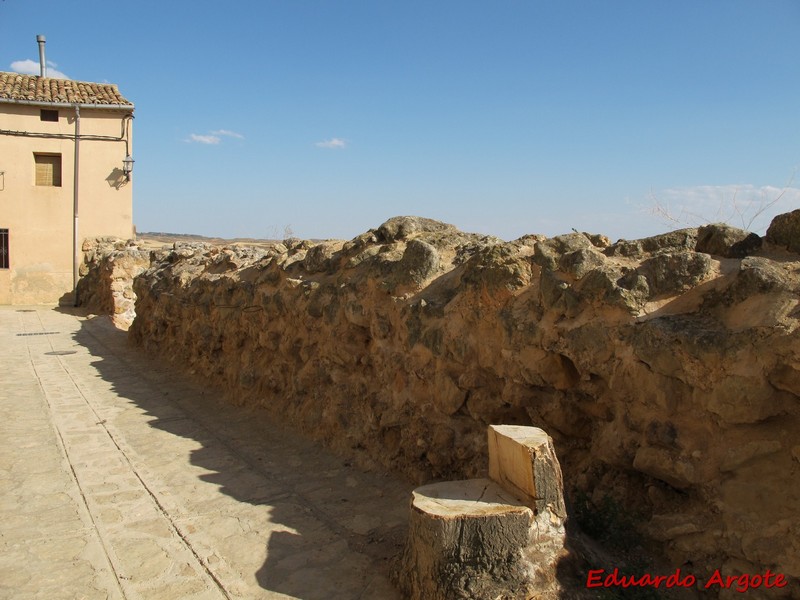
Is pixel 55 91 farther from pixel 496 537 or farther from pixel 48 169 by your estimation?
pixel 496 537

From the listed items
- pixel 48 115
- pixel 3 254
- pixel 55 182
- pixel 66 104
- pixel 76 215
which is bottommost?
pixel 3 254

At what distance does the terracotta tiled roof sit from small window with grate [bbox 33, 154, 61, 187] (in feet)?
5.10

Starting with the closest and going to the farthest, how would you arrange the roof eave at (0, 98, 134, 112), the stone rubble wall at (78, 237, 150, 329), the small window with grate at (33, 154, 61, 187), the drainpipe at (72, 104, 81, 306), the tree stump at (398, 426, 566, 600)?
the tree stump at (398, 426, 566, 600)
the stone rubble wall at (78, 237, 150, 329)
the roof eave at (0, 98, 134, 112)
the drainpipe at (72, 104, 81, 306)
the small window with grate at (33, 154, 61, 187)

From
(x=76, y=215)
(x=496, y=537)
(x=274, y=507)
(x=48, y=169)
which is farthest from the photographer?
(x=48, y=169)

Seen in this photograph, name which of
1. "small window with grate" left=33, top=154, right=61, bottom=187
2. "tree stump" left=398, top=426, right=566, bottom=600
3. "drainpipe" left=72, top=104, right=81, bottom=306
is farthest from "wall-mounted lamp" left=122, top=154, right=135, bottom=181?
"tree stump" left=398, top=426, right=566, bottom=600

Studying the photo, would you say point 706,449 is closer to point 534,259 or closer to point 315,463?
point 534,259

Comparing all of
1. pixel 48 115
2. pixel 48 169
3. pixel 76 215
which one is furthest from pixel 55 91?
pixel 76 215

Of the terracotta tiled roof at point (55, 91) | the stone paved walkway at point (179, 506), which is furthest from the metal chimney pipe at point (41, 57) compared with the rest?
the stone paved walkway at point (179, 506)

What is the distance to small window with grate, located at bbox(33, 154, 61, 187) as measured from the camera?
17.7 meters

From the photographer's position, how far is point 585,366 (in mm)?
A: 3672

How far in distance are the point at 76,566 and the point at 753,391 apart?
3837 mm

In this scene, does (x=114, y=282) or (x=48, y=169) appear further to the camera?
(x=48, y=169)

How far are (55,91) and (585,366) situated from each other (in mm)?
19302

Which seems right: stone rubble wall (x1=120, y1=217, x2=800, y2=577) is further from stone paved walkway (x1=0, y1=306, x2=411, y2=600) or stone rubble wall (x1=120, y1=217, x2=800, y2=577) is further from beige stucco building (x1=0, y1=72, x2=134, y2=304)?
beige stucco building (x1=0, y1=72, x2=134, y2=304)
